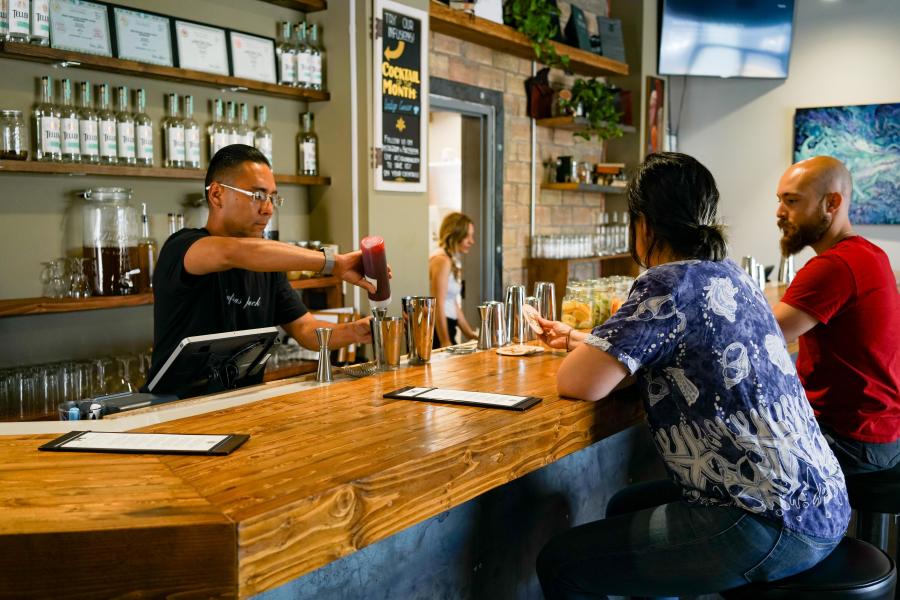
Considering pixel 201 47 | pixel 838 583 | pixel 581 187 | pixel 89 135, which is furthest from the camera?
pixel 581 187

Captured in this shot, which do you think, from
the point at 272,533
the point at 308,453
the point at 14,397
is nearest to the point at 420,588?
the point at 308,453

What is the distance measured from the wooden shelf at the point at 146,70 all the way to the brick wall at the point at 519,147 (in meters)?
1.30

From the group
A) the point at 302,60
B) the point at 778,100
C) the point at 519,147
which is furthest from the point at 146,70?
the point at 778,100

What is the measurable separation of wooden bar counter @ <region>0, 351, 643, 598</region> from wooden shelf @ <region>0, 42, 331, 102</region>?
5.66ft

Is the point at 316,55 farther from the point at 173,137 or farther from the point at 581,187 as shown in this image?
the point at 581,187

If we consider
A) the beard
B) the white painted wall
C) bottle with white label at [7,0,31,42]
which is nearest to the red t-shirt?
the beard

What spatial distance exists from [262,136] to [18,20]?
109 cm

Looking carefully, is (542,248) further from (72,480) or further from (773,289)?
(72,480)

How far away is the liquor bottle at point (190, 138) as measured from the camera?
3.32m

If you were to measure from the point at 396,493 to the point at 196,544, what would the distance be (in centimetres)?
35

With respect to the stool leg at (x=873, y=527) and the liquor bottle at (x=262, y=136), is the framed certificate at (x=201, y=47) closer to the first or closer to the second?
the liquor bottle at (x=262, y=136)

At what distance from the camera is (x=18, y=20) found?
2717 mm

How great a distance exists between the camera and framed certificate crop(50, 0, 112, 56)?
9.48ft

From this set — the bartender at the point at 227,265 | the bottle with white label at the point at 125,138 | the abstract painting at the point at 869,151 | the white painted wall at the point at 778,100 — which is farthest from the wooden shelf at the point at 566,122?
the bartender at the point at 227,265
